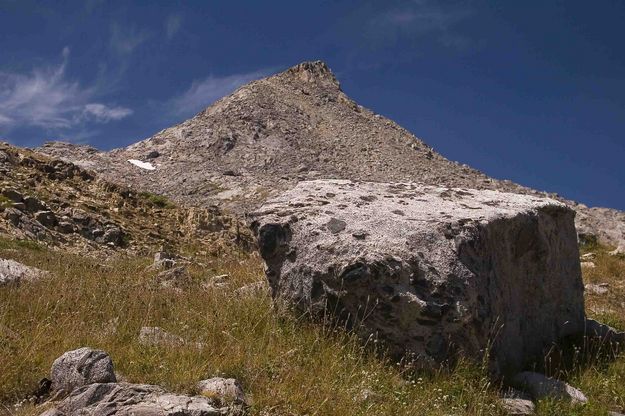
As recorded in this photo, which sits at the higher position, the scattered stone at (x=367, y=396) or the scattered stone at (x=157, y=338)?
the scattered stone at (x=157, y=338)

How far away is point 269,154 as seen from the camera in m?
62.2

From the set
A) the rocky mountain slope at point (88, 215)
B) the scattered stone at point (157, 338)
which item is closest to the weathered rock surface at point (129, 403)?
the scattered stone at point (157, 338)

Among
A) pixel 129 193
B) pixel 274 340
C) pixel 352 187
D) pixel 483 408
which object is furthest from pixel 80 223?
pixel 483 408

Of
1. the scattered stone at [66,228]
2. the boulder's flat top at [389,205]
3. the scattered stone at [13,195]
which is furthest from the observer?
the scattered stone at [13,195]

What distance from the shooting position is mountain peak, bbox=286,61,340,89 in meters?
85.8

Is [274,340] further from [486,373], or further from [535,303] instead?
[535,303]

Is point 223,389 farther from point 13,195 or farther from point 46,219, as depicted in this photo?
point 13,195

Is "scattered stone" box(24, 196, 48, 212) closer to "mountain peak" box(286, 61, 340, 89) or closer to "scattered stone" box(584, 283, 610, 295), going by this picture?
"scattered stone" box(584, 283, 610, 295)

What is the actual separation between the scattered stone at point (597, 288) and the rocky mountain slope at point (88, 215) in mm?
14600

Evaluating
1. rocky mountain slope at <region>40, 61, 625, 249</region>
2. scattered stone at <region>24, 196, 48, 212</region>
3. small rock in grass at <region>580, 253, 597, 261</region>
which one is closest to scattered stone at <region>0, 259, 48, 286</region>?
scattered stone at <region>24, 196, 48, 212</region>

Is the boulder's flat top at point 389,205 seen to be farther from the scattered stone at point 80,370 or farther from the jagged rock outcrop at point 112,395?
the scattered stone at point 80,370

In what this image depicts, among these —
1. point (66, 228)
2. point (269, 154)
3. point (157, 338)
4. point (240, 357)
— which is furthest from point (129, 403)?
point (269, 154)

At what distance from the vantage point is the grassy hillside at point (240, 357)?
17.0ft

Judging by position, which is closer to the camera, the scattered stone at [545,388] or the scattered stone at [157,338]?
the scattered stone at [157,338]
